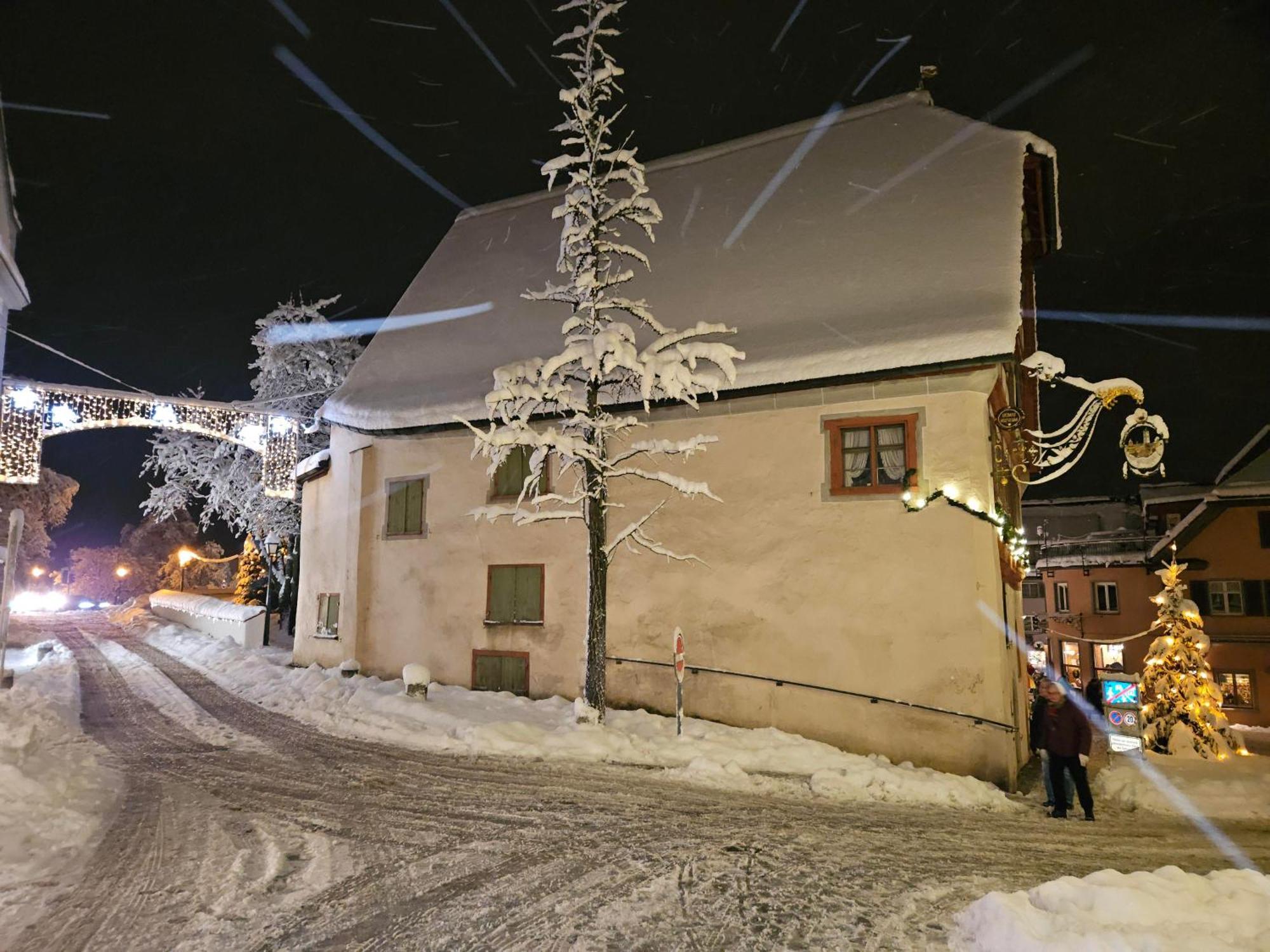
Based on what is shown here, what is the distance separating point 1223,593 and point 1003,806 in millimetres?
25103

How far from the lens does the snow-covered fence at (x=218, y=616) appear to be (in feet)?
82.1

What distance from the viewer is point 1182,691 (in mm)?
17859

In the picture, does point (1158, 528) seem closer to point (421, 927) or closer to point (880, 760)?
point (880, 760)

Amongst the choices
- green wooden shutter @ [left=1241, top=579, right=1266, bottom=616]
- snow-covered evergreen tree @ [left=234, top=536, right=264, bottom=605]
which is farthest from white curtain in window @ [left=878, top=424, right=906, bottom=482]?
snow-covered evergreen tree @ [left=234, top=536, right=264, bottom=605]

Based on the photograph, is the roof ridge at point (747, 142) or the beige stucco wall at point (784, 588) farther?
the roof ridge at point (747, 142)

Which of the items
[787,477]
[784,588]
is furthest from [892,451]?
[784,588]

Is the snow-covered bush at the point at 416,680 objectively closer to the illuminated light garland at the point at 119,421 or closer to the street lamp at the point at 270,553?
the illuminated light garland at the point at 119,421

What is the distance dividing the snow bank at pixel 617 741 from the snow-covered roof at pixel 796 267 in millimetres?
5635

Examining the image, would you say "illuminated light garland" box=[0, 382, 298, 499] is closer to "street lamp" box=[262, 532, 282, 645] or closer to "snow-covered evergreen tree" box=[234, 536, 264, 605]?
"street lamp" box=[262, 532, 282, 645]

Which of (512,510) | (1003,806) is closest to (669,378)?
(512,510)

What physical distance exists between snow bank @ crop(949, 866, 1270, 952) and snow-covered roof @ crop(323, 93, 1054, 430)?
737 centimetres

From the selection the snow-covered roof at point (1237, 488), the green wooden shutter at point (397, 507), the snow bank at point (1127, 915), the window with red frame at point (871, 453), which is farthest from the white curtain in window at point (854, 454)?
the snow-covered roof at point (1237, 488)

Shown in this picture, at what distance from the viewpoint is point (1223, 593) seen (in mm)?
29000

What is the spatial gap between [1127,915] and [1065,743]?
5068 millimetres
